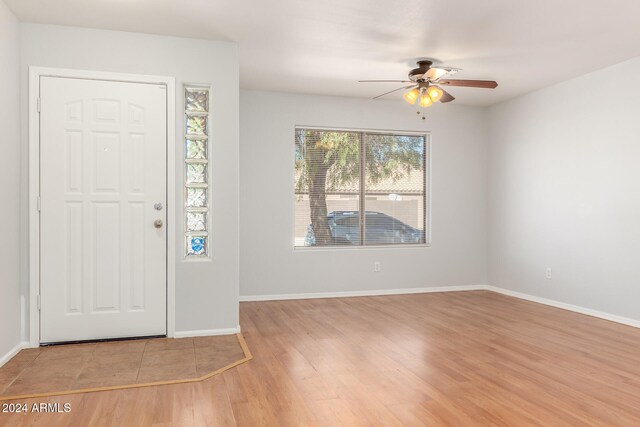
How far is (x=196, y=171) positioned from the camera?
12.9 feet

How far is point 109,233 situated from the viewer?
367 cm

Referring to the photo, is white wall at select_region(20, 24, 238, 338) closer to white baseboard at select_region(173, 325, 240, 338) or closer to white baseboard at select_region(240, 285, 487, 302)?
white baseboard at select_region(173, 325, 240, 338)

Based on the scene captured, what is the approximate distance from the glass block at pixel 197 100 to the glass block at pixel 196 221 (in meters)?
0.90

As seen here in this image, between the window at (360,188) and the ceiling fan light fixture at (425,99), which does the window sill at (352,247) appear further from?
the ceiling fan light fixture at (425,99)

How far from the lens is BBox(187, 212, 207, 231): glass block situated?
12.9ft

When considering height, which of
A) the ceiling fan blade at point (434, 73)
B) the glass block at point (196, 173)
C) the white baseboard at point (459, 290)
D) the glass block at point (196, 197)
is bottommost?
the white baseboard at point (459, 290)

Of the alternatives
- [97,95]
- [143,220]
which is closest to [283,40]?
[97,95]

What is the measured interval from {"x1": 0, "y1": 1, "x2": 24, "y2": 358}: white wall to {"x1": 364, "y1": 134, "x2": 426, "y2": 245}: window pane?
12.6ft

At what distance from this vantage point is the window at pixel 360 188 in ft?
18.8

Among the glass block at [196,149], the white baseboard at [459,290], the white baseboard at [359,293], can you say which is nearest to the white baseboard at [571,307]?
the white baseboard at [459,290]

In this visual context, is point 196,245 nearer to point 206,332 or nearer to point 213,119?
point 206,332

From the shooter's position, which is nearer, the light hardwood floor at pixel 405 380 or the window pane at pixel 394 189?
the light hardwood floor at pixel 405 380

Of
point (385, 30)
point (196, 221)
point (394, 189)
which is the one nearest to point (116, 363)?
point (196, 221)

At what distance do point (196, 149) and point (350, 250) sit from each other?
2606 millimetres
